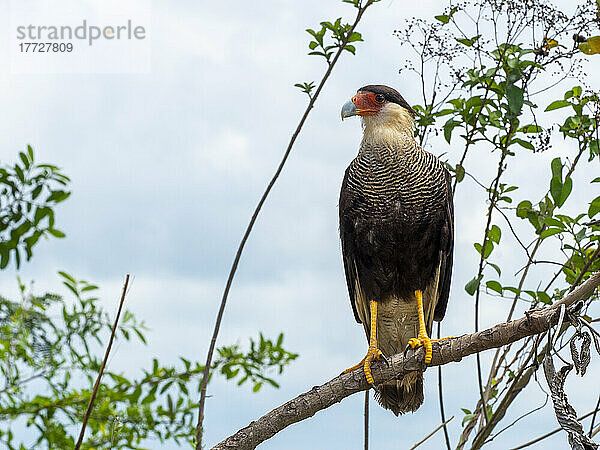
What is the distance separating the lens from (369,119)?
243 centimetres

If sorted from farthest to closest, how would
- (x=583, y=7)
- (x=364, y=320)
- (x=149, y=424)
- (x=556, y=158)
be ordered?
(x=149, y=424) < (x=364, y=320) < (x=583, y=7) < (x=556, y=158)

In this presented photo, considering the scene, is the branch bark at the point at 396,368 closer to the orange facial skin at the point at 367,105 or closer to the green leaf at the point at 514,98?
the green leaf at the point at 514,98

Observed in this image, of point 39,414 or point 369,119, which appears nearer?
point 369,119

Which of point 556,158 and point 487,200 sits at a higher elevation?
point 487,200

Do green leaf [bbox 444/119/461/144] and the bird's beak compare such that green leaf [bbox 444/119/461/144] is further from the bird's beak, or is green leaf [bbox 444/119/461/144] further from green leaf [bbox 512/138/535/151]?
the bird's beak

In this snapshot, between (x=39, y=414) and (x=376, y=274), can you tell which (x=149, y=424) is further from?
(x=376, y=274)

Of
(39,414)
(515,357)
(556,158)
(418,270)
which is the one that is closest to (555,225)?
(556,158)

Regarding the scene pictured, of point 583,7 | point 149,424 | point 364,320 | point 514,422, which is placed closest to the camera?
point 583,7

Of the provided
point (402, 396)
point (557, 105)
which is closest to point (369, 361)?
point (402, 396)

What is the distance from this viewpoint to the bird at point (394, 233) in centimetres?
221

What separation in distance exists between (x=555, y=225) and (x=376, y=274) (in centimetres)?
55

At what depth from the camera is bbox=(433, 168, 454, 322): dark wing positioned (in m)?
2.22

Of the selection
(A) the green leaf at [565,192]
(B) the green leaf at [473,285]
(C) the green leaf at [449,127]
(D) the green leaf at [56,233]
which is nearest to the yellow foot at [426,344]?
(B) the green leaf at [473,285]

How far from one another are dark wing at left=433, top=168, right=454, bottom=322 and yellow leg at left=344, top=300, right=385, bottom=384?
22 centimetres
